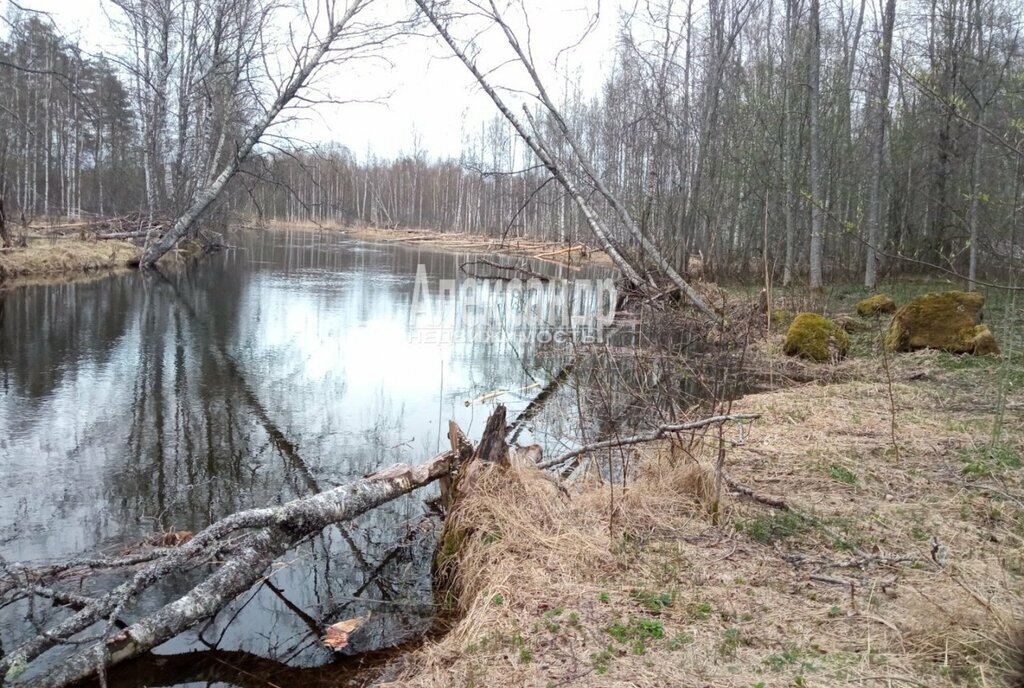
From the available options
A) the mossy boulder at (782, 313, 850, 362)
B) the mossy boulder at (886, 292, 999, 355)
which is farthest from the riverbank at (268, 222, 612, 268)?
the mossy boulder at (886, 292, 999, 355)

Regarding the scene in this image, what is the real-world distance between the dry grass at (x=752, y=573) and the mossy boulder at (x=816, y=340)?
4608mm

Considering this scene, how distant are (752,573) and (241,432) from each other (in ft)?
17.3

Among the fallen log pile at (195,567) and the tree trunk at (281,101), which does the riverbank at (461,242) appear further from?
the fallen log pile at (195,567)

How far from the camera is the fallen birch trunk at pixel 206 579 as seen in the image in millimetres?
3291

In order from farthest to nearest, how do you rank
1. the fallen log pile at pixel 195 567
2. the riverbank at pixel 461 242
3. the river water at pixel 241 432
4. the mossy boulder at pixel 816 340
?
the riverbank at pixel 461 242 < the mossy boulder at pixel 816 340 < the river water at pixel 241 432 < the fallen log pile at pixel 195 567

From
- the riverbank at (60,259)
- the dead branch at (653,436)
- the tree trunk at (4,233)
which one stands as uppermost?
the tree trunk at (4,233)

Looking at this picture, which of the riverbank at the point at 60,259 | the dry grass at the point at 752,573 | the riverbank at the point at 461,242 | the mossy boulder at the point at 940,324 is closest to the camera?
the dry grass at the point at 752,573

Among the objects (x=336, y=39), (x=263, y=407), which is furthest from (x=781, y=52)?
(x=263, y=407)

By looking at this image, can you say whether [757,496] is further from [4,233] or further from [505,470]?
[4,233]

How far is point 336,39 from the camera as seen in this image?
15.1 m

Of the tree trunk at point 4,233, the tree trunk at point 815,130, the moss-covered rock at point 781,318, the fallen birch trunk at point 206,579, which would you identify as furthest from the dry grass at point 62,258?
the tree trunk at point 815,130

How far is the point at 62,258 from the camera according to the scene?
18.9 metres

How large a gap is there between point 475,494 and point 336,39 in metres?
13.0

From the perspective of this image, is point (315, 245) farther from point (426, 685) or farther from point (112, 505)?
point (426, 685)
